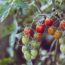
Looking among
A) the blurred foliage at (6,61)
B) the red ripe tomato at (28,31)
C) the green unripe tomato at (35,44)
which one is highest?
the red ripe tomato at (28,31)

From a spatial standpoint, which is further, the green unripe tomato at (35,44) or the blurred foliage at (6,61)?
the blurred foliage at (6,61)

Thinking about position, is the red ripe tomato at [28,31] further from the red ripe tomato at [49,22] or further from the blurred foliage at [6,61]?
the blurred foliage at [6,61]

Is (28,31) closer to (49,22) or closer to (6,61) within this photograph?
(49,22)

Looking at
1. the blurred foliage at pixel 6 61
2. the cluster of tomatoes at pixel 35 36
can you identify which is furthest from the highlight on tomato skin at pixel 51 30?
the blurred foliage at pixel 6 61

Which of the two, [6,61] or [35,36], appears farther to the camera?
[6,61]

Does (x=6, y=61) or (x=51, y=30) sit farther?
(x=6, y=61)

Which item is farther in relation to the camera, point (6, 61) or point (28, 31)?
point (6, 61)

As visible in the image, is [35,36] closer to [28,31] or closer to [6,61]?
[28,31]

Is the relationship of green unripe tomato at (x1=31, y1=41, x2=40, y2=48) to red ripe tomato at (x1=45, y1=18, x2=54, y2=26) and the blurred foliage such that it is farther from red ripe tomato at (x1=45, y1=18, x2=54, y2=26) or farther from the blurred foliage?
the blurred foliage

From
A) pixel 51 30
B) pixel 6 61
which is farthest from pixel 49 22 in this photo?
pixel 6 61

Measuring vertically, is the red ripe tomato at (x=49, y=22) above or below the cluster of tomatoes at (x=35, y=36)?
above

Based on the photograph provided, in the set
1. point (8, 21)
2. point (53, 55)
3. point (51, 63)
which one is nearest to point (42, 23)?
point (53, 55)
